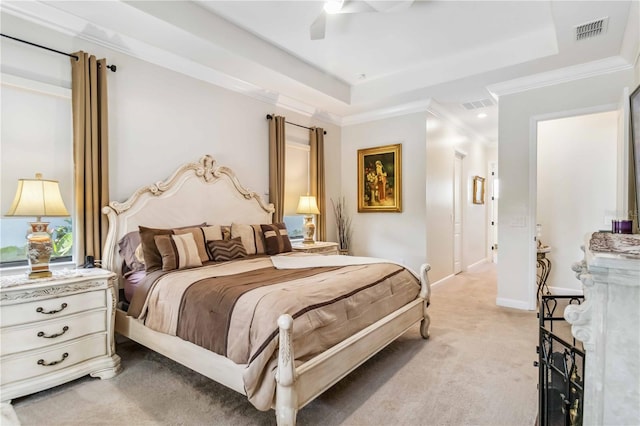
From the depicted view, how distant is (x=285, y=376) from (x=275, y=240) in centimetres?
222

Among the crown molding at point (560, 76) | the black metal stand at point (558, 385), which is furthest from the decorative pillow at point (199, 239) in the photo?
the crown molding at point (560, 76)

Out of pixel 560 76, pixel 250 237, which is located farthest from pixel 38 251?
pixel 560 76

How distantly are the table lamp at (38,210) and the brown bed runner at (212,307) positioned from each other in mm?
1073

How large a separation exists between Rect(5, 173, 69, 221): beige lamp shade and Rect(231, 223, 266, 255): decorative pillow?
153cm

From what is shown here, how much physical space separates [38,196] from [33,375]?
3.89 ft

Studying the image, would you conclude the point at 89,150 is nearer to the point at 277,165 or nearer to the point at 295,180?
the point at 277,165

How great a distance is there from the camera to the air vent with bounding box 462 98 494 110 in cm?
478

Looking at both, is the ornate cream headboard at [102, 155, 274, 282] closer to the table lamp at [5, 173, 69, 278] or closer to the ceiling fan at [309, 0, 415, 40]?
the table lamp at [5, 173, 69, 278]

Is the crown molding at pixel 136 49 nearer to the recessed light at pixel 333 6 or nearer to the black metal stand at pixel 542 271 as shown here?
the recessed light at pixel 333 6

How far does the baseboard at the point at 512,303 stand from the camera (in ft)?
13.4

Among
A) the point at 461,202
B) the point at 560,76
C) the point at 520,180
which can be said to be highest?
Result: the point at 560,76

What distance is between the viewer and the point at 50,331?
7.20 ft

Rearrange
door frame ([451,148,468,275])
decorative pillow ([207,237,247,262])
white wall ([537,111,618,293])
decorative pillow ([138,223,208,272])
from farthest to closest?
door frame ([451,148,468,275]) → white wall ([537,111,618,293]) → decorative pillow ([207,237,247,262]) → decorative pillow ([138,223,208,272])

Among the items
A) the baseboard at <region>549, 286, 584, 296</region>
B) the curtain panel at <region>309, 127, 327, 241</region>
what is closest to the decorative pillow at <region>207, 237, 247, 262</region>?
the curtain panel at <region>309, 127, 327, 241</region>
